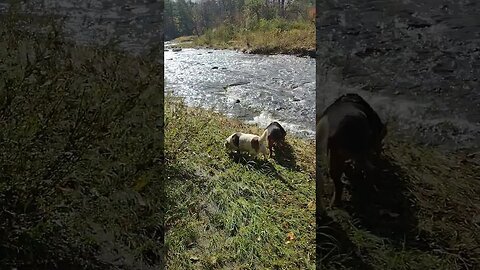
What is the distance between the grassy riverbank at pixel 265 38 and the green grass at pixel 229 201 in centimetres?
27

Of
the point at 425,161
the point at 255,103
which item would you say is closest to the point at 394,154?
the point at 425,161

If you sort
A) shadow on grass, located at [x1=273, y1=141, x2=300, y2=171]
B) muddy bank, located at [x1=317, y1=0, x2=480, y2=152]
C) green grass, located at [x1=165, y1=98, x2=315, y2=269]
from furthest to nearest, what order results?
shadow on grass, located at [x1=273, y1=141, x2=300, y2=171]
green grass, located at [x1=165, y1=98, x2=315, y2=269]
muddy bank, located at [x1=317, y1=0, x2=480, y2=152]

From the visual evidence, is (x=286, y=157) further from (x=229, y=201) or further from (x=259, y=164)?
(x=229, y=201)

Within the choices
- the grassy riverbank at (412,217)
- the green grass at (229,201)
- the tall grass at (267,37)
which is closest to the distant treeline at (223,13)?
the tall grass at (267,37)

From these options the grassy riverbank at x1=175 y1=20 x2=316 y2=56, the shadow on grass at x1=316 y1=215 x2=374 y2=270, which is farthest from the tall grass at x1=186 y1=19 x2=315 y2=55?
the shadow on grass at x1=316 y1=215 x2=374 y2=270

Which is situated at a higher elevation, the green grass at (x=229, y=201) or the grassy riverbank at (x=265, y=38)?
the grassy riverbank at (x=265, y=38)

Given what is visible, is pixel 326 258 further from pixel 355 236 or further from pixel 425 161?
pixel 425 161

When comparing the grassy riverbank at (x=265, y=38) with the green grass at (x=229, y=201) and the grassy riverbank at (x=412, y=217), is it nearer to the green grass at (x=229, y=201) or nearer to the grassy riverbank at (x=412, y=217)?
the green grass at (x=229, y=201)

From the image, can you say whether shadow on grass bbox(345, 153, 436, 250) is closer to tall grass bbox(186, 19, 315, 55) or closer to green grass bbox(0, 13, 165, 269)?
tall grass bbox(186, 19, 315, 55)

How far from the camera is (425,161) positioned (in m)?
1.65

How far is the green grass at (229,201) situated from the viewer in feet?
5.69

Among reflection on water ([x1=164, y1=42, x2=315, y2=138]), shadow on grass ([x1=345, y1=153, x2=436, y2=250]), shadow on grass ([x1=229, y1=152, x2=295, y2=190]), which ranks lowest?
shadow on grass ([x1=345, y1=153, x2=436, y2=250])

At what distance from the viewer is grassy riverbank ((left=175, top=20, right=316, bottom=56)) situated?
5.97 feet

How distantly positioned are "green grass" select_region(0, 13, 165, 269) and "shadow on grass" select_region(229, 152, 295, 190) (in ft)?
0.96
